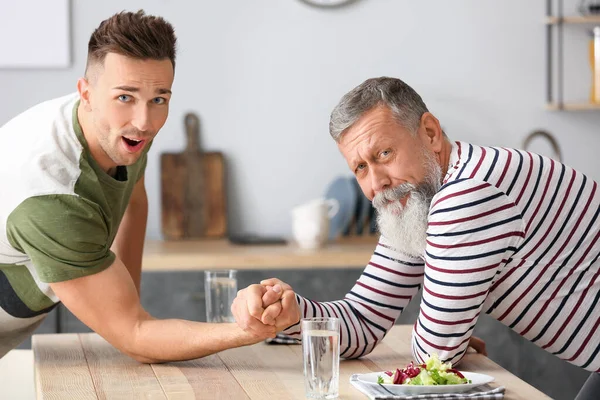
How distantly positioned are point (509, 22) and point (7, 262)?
2.70 m

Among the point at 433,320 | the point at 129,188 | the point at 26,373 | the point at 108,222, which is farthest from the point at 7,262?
the point at 433,320

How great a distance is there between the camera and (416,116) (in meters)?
1.81

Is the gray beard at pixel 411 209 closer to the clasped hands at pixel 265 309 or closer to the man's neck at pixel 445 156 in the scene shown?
the man's neck at pixel 445 156

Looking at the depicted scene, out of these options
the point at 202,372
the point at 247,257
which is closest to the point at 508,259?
the point at 202,372

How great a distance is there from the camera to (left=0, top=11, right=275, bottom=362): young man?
174 cm

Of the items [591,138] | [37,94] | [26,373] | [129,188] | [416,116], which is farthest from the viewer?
[591,138]

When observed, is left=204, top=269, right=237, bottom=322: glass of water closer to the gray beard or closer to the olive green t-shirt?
the olive green t-shirt

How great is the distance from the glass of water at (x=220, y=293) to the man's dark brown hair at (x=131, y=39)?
47 cm

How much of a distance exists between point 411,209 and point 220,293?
46 cm

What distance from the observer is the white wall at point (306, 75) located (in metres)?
3.80

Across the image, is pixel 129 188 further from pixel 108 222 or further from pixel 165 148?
pixel 165 148

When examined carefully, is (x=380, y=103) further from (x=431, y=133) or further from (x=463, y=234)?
(x=463, y=234)

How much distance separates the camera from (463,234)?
1639 millimetres

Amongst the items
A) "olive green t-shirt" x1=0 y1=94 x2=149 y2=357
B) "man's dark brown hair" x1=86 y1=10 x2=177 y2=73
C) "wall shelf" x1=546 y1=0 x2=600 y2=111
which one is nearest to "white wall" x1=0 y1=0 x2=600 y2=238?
"wall shelf" x1=546 y1=0 x2=600 y2=111
